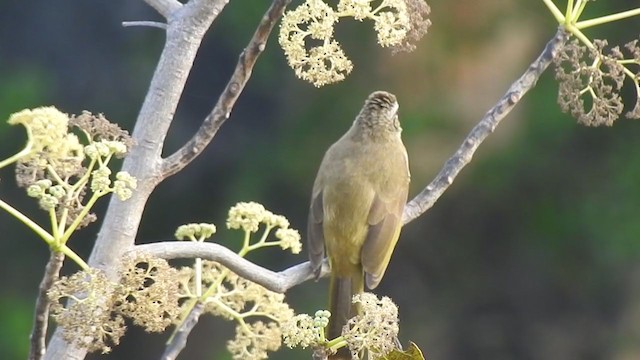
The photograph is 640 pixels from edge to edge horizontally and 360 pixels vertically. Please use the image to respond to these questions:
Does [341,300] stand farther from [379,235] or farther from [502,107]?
[502,107]

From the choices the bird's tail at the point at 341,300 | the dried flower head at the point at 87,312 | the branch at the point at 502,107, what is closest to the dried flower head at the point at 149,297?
the dried flower head at the point at 87,312

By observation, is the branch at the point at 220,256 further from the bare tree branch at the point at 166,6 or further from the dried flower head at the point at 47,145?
the bare tree branch at the point at 166,6

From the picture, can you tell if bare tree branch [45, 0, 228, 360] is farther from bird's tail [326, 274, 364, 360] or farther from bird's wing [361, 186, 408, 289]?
bird's wing [361, 186, 408, 289]

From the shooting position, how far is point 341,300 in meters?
2.64

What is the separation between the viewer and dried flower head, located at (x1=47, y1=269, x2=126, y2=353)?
4.40 feet

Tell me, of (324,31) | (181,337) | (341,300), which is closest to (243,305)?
(181,337)

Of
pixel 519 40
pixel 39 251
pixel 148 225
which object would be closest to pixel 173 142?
pixel 148 225

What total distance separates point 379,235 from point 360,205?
→ 0.09 meters

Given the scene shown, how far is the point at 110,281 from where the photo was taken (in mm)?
1438

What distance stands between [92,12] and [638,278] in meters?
2.69

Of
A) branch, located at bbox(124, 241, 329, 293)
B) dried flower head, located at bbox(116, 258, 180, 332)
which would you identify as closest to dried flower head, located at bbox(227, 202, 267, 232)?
branch, located at bbox(124, 241, 329, 293)

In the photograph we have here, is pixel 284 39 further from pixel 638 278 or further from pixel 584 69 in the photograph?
pixel 638 278

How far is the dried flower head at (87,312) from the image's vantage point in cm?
134

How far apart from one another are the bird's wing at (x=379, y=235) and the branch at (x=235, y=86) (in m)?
1.13
